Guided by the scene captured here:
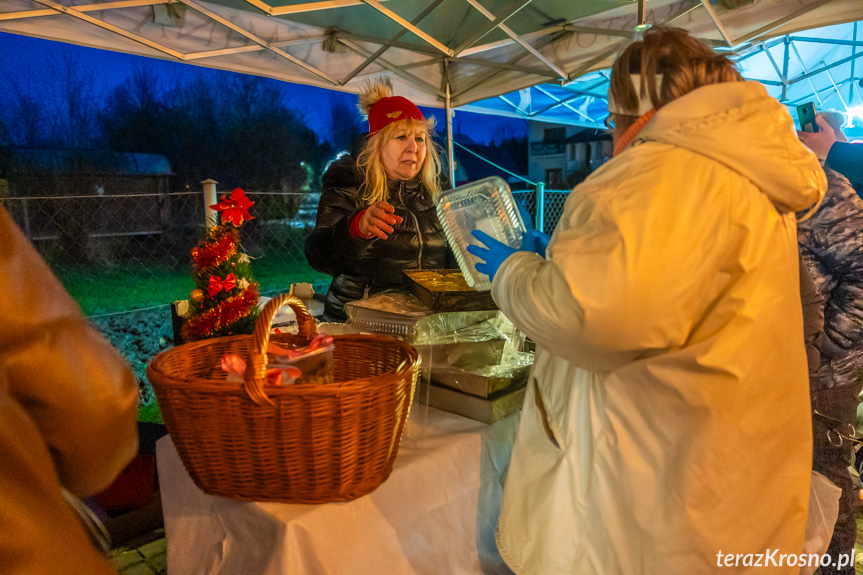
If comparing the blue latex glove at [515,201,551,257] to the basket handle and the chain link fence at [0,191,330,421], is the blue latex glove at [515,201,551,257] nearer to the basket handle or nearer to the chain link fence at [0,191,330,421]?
the basket handle

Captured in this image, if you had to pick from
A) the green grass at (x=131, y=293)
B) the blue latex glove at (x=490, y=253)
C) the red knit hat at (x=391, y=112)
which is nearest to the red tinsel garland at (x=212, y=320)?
the red knit hat at (x=391, y=112)

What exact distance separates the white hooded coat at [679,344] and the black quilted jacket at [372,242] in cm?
114

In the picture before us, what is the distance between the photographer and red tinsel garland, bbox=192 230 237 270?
212 centimetres

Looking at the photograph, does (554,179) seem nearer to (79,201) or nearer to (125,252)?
(125,252)

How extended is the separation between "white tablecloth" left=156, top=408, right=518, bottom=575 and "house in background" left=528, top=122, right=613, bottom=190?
56.2ft

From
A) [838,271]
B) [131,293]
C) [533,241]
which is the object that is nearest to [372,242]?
[533,241]

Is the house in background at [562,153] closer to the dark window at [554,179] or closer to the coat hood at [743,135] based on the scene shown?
the dark window at [554,179]

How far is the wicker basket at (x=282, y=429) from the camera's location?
2.87 feet

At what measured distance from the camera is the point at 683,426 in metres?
0.94

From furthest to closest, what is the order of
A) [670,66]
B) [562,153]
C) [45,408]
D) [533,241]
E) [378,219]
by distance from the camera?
1. [562,153]
2. [378,219]
3. [533,241]
4. [670,66]
5. [45,408]

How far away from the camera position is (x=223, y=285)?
209 cm

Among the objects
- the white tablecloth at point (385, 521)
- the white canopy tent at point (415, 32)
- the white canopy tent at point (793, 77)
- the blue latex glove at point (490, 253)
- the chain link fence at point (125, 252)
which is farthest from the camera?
the chain link fence at point (125, 252)

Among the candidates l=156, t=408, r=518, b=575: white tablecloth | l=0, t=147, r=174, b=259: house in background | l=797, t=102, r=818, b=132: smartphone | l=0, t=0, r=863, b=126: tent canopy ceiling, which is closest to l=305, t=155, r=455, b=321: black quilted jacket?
l=156, t=408, r=518, b=575: white tablecloth

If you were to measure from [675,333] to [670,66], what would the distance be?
504 mm
